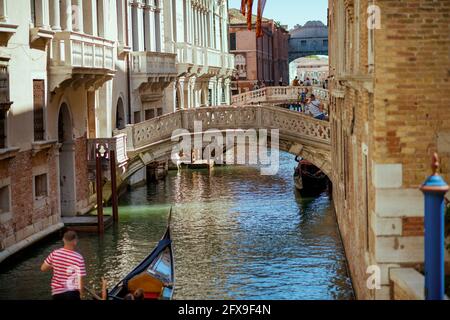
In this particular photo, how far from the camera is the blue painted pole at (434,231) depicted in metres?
5.80

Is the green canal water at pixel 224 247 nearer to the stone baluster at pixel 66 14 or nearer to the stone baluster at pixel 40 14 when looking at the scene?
the stone baluster at pixel 40 14

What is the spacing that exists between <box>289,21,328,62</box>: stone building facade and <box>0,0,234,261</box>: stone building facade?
139 ft

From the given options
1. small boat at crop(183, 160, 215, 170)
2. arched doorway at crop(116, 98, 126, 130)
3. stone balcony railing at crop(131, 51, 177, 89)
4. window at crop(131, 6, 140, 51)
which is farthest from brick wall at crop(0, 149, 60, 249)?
small boat at crop(183, 160, 215, 170)

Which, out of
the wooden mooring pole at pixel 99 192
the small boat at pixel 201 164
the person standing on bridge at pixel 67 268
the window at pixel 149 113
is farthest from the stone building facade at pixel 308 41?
the person standing on bridge at pixel 67 268

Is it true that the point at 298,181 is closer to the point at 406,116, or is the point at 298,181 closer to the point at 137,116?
the point at 137,116

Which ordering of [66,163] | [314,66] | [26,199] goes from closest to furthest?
[26,199]
[66,163]
[314,66]

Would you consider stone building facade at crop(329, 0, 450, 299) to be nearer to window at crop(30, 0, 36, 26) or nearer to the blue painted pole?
the blue painted pole

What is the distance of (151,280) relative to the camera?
10.7 metres

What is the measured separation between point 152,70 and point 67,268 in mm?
13973

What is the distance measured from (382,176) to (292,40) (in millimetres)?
60865

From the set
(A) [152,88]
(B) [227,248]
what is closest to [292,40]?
(A) [152,88]

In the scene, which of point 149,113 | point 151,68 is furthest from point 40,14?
point 149,113

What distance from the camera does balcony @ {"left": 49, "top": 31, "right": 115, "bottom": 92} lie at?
600 inches
